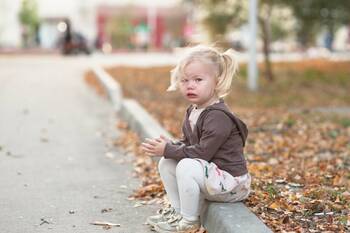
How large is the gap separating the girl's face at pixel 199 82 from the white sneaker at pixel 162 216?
85cm

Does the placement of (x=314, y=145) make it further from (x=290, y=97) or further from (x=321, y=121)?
(x=290, y=97)

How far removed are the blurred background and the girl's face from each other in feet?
45.9

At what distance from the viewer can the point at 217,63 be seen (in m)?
4.80

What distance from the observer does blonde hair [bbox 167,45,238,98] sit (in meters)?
4.79

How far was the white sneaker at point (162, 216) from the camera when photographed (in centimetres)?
498

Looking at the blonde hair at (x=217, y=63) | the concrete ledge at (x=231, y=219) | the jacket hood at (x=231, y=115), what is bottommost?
the concrete ledge at (x=231, y=219)

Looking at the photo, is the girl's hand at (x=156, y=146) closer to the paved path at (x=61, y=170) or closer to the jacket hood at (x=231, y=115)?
the jacket hood at (x=231, y=115)

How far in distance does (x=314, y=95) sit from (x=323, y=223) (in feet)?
41.7

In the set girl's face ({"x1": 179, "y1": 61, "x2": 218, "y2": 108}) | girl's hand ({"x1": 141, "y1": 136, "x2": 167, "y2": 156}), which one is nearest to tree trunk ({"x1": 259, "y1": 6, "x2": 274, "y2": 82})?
girl's face ({"x1": 179, "y1": 61, "x2": 218, "y2": 108})

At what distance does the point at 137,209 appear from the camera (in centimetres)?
549

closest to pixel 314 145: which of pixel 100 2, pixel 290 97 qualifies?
pixel 290 97

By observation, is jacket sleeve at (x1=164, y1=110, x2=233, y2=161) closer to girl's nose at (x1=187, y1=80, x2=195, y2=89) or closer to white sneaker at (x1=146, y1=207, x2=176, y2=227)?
girl's nose at (x1=187, y1=80, x2=195, y2=89)

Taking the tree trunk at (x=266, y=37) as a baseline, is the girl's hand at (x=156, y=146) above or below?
above

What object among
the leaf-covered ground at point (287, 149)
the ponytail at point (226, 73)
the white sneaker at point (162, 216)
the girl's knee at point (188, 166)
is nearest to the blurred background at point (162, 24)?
the leaf-covered ground at point (287, 149)
